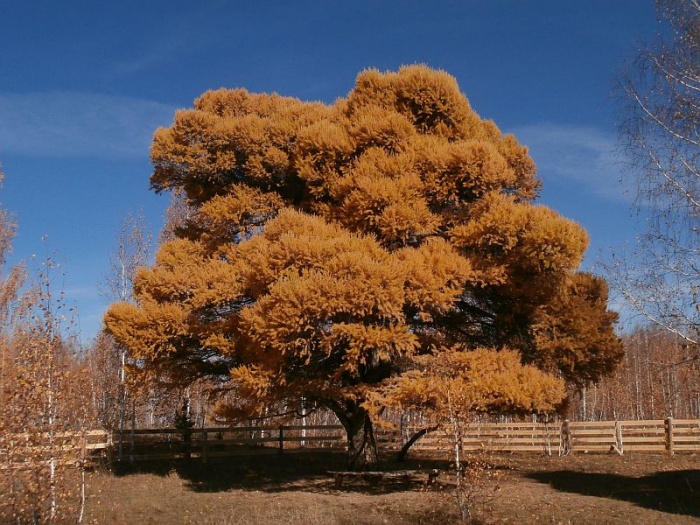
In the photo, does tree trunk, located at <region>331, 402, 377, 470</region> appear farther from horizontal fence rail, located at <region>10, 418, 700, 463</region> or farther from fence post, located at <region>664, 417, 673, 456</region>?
fence post, located at <region>664, 417, 673, 456</region>

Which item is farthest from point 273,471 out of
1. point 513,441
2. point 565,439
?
point 565,439

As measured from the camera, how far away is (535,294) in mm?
14883

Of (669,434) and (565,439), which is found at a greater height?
(669,434)

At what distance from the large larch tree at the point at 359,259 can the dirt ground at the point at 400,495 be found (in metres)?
1.99

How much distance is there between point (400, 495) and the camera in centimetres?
1330

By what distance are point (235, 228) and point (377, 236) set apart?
14.4 feet

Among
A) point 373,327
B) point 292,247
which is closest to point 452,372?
point 373,327

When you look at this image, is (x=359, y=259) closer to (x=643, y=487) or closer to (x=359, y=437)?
(x=359, y=437)

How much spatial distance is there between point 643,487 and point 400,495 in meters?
5.02

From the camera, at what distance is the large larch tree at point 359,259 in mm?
13398

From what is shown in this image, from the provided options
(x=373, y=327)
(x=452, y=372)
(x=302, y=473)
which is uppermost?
(x=373, y=327)

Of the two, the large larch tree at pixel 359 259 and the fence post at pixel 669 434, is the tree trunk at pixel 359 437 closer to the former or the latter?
the large larch tree at pixel 359 259

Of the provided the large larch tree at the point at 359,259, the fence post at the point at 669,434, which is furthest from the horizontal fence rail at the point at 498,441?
the large larch tree at the point at 359,259

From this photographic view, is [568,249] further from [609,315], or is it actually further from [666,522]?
[666,522]
